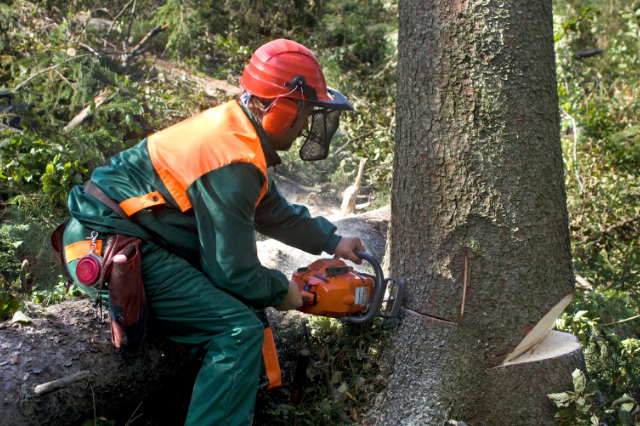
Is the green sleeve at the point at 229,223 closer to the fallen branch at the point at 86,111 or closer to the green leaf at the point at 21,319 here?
the green leaf at the point at 21,319

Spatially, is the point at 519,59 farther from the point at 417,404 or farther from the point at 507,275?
the point at 417,404

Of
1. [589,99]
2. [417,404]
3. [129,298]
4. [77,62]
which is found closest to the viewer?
[129,298]

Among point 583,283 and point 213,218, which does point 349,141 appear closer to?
point 583,283

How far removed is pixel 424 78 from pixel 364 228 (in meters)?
2.14

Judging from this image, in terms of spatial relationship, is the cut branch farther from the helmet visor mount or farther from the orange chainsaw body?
the helmet visor mount

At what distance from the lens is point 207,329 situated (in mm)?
2113

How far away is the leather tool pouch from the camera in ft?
6.53

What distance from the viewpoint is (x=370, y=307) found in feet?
8.02

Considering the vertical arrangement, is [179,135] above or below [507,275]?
above

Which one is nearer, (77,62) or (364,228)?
(364,228)

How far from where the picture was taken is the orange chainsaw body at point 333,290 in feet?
7.92

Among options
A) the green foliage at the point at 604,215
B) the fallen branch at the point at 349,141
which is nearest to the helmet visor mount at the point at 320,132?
the green foliage at the point at 604,215

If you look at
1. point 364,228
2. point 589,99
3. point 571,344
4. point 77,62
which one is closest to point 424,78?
point 571,344

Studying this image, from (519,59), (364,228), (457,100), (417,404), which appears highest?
(519,59)
